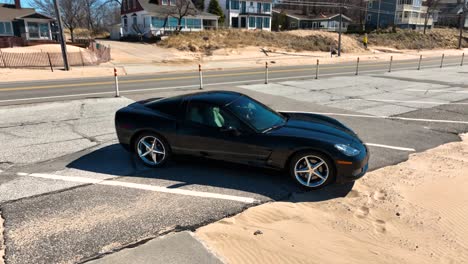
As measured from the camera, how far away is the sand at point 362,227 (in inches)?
154

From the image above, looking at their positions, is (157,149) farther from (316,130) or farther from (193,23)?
(193,23)

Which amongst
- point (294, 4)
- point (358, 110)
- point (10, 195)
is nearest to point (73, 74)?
point (358, 110)

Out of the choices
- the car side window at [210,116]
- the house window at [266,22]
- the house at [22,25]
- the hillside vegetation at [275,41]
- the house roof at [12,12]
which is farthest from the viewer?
the house window at [266,22]

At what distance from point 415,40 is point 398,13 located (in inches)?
821

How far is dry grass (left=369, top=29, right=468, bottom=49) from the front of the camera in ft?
215

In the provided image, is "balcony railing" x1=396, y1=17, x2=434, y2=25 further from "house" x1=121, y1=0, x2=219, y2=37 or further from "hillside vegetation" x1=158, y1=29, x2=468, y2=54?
"house" x1=121, y1=0, x2=219, y2=37

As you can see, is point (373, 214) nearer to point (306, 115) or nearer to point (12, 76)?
point (306, 115)

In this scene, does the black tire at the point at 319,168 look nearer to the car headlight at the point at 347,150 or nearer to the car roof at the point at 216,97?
the car headlight at the point at 347,150

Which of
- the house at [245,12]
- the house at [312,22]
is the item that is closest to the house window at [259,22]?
the house at [245,12]

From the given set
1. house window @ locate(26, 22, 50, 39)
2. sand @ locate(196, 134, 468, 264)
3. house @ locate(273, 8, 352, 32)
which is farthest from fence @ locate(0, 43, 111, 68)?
house @ locate(273, 8, 352, 32)

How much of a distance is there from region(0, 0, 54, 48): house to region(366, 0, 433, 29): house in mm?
71154

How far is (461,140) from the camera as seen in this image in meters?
8.33

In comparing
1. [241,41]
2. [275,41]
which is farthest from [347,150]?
[275,41]

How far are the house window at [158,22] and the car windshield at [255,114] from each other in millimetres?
53716
